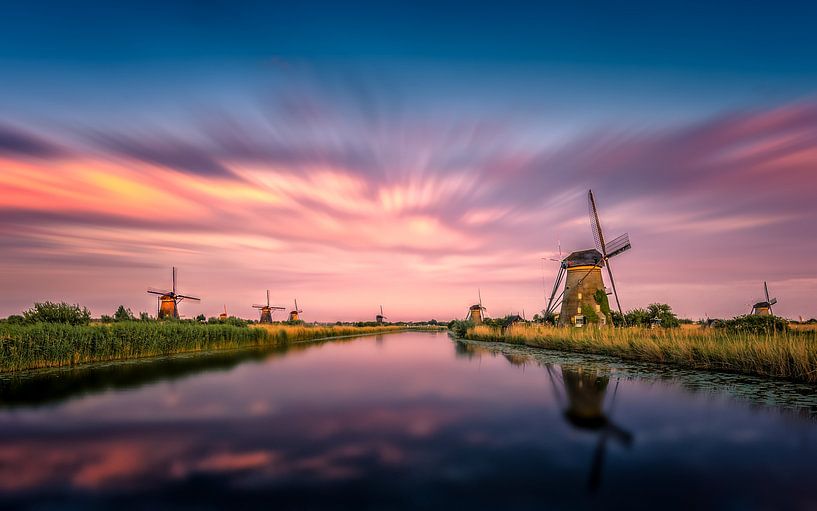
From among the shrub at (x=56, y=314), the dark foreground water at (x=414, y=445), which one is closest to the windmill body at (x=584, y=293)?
the dark foreground water at (x=414, y=445)

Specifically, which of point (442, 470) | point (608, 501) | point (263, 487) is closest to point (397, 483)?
point (442, 470)

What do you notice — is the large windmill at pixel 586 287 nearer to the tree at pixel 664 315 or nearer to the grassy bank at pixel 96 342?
the tree at pixel 664 315

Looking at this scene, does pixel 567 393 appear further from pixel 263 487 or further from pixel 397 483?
pixel 263 487

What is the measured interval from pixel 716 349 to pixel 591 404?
8.74m

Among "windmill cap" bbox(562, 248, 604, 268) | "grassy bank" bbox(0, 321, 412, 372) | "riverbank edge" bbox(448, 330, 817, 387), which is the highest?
"windmill cap" bbox(562, 248, 604, 268)

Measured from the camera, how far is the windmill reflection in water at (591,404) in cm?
654

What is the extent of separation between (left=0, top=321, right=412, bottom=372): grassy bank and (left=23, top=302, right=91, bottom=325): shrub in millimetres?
1561

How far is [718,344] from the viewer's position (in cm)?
1542

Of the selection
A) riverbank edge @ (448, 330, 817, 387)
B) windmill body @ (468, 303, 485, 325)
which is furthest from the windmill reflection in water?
windmill body @ (468, 303, 485, 325)

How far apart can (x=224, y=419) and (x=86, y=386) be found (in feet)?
24.0

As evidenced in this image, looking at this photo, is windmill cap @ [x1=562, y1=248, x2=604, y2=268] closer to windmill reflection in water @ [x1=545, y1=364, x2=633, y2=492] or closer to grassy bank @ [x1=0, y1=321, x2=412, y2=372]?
windmill reflection in water @ [x1=545, y1=364, x2=633, y2=492]

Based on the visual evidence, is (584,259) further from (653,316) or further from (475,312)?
(475,312)

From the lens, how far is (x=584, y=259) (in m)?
35.6

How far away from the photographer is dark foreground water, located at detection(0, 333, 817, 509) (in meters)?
4.85
